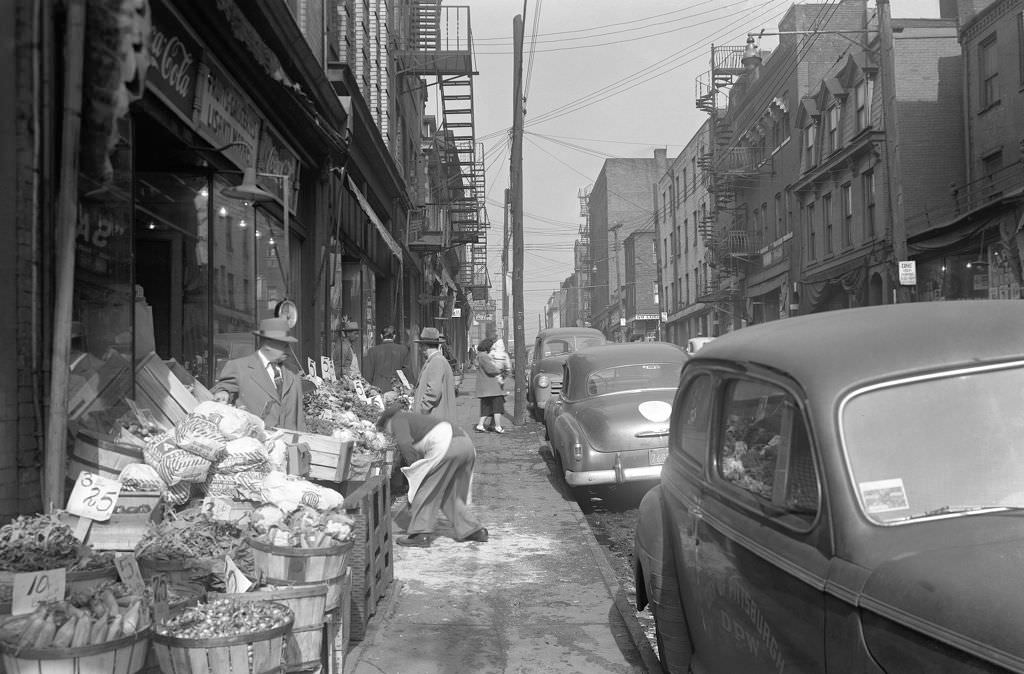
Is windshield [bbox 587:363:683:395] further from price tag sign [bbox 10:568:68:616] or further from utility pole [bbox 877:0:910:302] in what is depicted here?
utility pole [bbox 877:0:910:302]

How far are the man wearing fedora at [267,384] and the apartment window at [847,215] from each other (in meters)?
25.6

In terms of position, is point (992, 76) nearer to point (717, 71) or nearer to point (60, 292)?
point (717, 71)

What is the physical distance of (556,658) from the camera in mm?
4957

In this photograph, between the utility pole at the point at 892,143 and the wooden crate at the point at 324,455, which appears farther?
the utility pole at the point at 892,143

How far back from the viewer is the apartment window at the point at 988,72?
22.2 metres

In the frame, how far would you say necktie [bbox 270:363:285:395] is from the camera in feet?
22.6

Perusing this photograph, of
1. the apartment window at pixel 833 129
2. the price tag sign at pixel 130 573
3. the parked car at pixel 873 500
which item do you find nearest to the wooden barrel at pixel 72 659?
the price tag sign at pixel 130 573

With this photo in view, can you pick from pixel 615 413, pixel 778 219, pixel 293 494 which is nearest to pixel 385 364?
pixel 615 413

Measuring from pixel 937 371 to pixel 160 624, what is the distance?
2.72 metres

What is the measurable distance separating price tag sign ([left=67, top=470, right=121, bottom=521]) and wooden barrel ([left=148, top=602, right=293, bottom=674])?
57.3 inches

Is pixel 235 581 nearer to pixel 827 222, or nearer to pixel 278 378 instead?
pixel 278 378

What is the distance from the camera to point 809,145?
3259 centimetres

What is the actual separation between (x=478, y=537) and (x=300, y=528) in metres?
3.69

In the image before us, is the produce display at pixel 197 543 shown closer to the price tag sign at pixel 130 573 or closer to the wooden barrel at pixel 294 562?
the wooden barrel at pixel 294 562
